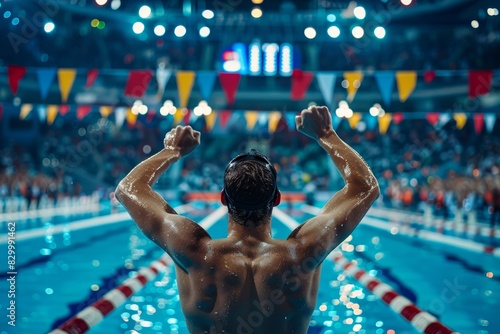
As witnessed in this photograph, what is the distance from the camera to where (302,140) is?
36.8m

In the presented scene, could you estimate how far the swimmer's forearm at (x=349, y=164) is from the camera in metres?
2.00

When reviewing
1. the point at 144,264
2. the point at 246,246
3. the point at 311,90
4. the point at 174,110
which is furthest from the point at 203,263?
the point at 311,90

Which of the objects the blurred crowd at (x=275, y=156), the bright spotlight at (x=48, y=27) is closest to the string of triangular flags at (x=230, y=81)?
the blurred crowd at (x=275, y=156)

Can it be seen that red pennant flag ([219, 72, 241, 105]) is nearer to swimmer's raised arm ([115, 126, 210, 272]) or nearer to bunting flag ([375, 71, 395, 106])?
bunting flag ([375, 71, 395, 106])

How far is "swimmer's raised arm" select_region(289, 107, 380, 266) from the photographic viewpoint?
71.7 inches

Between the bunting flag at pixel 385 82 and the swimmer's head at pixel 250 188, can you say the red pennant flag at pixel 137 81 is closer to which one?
the bunting flag at pixel 385 82

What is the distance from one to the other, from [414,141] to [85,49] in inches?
664

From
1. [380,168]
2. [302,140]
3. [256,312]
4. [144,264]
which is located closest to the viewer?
[256,312]

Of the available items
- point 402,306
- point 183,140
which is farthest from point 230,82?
point 183,140

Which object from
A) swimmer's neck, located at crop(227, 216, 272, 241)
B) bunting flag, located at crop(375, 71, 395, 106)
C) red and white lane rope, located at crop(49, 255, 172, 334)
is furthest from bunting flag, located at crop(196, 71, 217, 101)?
swimmer's neck, located at crop(227, 216, 272, 241)

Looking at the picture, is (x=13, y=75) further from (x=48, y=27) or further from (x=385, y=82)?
(x=48, y=27)

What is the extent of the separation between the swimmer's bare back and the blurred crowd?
67.3ft

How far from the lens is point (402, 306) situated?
510 centimetres

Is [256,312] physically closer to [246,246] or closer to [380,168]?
[246,246]
